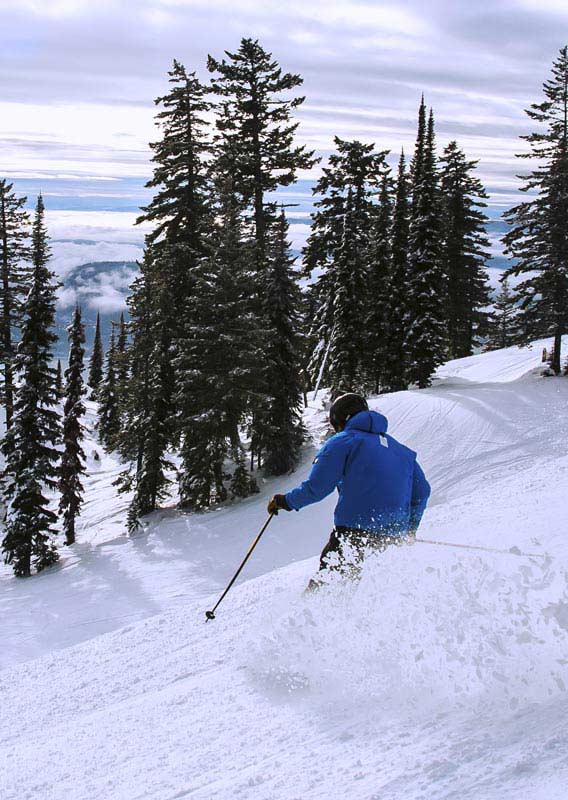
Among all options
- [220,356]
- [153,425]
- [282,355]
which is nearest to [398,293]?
[282,355]

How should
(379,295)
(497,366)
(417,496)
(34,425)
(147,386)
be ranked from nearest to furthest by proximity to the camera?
(417,496) → (34,425) → (147,386) → (379,295) → (497,366)

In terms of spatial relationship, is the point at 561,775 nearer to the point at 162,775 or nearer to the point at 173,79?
the point at 162,775

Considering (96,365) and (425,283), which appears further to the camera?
(96,365)

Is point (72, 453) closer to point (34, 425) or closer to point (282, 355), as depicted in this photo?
point (34, 425)

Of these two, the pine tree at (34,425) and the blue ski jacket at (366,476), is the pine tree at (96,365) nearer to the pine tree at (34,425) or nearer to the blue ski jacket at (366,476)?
the pine tree at (34,425)

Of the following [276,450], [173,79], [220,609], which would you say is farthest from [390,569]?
[173,79]

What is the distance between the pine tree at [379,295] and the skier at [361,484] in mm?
32046

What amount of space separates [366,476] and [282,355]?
25.5 metres

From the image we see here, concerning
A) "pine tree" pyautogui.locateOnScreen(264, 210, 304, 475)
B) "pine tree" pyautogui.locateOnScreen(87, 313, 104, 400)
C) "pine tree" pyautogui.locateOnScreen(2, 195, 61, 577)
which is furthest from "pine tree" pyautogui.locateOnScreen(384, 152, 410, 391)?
"pine tree" pyautogui.locateOnScreen(87, 313, 104, 400)

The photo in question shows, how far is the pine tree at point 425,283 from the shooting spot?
34406 millimetres

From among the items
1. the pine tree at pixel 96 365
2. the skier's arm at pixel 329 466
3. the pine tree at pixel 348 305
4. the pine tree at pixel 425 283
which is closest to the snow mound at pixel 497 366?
the pine tree at pixel 425 283

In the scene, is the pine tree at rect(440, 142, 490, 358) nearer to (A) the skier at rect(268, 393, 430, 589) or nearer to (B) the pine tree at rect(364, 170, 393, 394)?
(B) the pine tree at rect(364, 170, 393, 394)

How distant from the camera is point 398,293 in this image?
1470 inches

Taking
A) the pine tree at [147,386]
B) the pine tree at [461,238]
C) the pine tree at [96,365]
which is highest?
the pine tree at [461,238]
